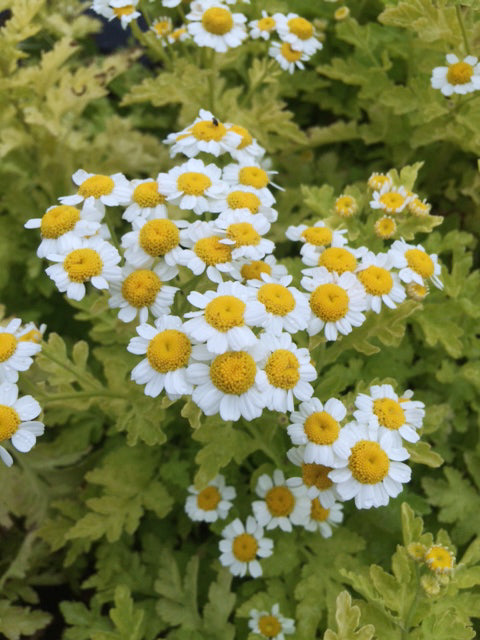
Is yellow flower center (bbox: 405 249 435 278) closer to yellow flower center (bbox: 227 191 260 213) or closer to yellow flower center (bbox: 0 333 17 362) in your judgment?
yellow flower center (bbox: 227 191 260 213)

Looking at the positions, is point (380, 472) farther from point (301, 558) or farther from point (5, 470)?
point (5, 470)

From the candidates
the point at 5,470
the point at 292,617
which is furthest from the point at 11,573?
the point at 292,617

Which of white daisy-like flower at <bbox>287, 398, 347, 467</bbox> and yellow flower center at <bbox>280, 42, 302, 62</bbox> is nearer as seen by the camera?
white daisy-like flower at <bbox>287, 398, 347, 467</bbox>

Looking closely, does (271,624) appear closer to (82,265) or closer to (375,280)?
(375,280)

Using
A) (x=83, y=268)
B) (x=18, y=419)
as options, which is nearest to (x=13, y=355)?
(x=18, y=419)

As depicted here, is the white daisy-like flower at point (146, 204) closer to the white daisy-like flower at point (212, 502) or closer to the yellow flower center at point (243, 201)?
the yellow flower center at point (243, 201)

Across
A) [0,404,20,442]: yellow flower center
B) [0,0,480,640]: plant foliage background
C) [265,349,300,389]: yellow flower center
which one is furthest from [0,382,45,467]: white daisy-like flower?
[265,349,300,389]: yellow flower center
